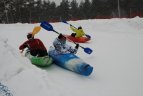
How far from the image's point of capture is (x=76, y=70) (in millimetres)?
7359

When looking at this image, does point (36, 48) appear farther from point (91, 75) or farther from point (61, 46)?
point (91, 75)

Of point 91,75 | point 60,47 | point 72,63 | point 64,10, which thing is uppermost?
point 60,47

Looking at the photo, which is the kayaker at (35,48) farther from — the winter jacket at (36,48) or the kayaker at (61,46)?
the kayaker at (61,46)

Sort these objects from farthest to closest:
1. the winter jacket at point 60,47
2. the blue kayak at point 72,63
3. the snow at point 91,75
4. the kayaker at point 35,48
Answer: the winter jacket at point 60,47
the kayaker at point 35,48
the blue kayak at point 72,63
the snow at point 91,75

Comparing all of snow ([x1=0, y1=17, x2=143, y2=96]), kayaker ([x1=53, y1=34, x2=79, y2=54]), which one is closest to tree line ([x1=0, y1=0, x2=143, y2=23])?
snow ([x1=0, y1=17, x2=143, y2=96])

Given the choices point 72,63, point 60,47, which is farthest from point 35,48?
point 72,63

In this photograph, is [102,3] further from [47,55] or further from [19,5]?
[47,55]

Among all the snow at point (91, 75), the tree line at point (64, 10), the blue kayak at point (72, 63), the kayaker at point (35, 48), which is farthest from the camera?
the tree line at point (64, 10)

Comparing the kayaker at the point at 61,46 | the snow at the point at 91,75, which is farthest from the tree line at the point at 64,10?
the kayaker at the point at 61,46

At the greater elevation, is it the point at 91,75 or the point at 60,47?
the point at 60,47

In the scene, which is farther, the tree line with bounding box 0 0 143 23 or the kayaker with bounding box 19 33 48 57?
the tree line with bounding box 0 0 143 23

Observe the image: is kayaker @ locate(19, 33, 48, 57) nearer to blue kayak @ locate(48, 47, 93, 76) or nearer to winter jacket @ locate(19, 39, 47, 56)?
winter jacket @ locate(19, 39, 47, 56)

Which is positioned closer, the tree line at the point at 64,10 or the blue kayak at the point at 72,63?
the blue kayak at the point at 72,63

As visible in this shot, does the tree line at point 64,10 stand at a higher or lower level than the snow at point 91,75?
lower
